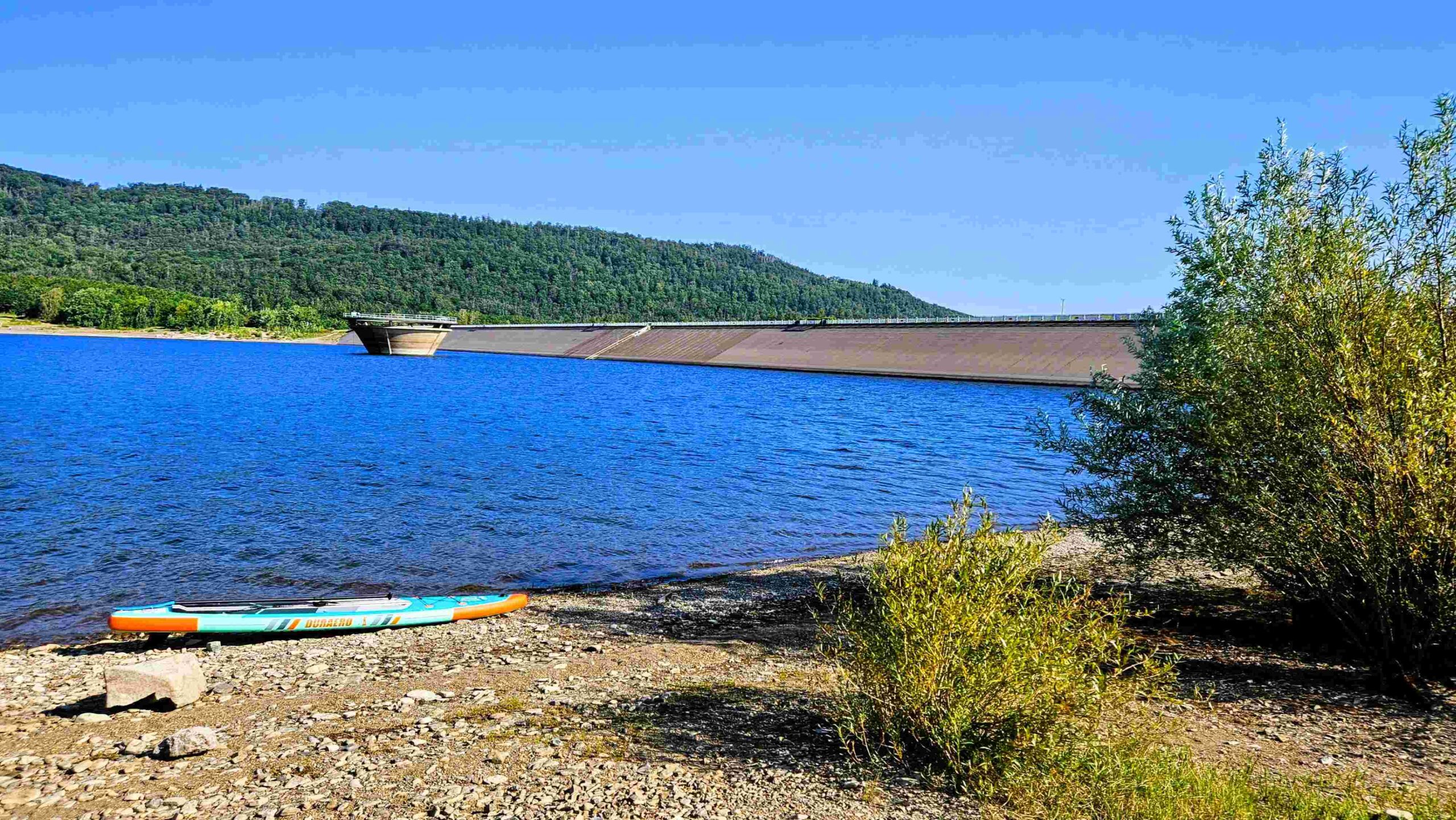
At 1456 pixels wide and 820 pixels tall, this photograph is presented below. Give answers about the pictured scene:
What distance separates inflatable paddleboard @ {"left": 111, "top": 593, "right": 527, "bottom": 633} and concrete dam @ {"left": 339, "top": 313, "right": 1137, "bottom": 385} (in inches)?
1820

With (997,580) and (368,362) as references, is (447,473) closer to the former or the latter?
(997,580)

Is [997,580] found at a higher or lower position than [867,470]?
higher

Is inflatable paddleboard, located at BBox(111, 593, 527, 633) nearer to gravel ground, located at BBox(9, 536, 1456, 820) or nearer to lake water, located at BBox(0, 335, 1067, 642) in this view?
gravel ground, located at BBox(9, 536, 1456, 820)

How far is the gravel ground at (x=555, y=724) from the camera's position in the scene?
7.43 meters

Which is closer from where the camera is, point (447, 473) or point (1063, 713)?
point (1063, 713)

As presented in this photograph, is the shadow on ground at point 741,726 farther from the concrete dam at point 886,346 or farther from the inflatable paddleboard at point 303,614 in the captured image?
the concrete dam at point 886,346

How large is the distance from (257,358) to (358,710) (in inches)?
5062

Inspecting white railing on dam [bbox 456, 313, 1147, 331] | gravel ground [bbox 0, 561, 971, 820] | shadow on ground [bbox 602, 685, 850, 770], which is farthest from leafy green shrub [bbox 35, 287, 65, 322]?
shadow on ground [bbox 602, 685, 850, 770]

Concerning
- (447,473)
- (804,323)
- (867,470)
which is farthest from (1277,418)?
(804,323)

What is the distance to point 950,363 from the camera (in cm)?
9356

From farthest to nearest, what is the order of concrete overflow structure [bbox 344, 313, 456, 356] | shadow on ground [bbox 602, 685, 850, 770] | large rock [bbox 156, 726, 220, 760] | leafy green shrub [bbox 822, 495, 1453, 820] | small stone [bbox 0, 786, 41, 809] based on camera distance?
concrete overflow structure [bbox 344, 313, 456, 356] → large rock [bbox 156, 726, 220, 760] → shadow on ground [bbox 602, 685, 850, 770] → small stone [bbox 0, 786, 41, 809] → leafy green shrub [bbox 822, 495, 1453, 820]

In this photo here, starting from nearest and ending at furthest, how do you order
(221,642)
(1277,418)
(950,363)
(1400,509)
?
(1400,509) < (1277,418) < (221,642) < (950,363)

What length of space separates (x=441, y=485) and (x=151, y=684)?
64.2ft

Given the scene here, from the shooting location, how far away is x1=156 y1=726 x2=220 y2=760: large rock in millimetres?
8516
